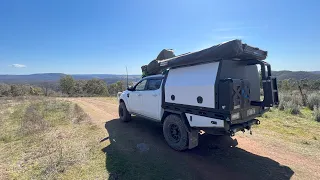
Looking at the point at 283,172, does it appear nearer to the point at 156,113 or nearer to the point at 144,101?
the point at 156,113

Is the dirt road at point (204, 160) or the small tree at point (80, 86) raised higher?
the small tree at point (80, 86)

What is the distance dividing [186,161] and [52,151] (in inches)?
149

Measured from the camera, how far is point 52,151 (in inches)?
201

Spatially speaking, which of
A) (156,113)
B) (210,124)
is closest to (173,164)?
(210,124)

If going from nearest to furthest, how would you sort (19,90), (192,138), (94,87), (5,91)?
(192,138)
(5,91)
(19,90)
(94,87)

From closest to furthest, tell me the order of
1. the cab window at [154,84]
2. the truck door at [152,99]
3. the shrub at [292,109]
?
the truck door at [152,99]
the cab window at [154,84]
the shrub at [292,109]

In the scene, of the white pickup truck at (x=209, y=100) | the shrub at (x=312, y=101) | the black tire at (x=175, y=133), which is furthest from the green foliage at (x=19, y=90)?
the shrub at (x=312, y=101)

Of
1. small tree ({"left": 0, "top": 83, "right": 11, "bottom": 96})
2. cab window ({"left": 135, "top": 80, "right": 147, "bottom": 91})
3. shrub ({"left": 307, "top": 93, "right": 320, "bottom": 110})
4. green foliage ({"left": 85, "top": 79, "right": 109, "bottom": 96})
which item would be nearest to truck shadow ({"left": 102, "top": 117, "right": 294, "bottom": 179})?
cab window ({"left": 135, "top": 80, "right": 147, "bottom": 91})

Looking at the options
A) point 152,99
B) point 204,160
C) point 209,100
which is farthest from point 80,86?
point 209,100

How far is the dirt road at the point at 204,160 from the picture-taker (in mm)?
3770

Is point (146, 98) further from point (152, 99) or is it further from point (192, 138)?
point (192, 138)

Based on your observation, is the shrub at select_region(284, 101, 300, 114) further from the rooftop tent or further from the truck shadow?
the rooftop tent

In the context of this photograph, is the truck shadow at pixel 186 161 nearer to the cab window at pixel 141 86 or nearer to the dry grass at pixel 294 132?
the dry grass at pixel 294 132

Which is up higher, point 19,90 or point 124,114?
point 19,90
